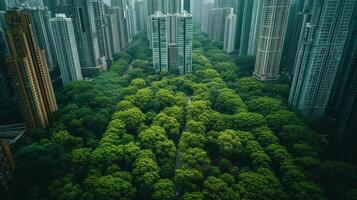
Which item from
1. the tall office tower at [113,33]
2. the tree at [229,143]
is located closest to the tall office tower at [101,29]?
the tall office tower at [113,33]

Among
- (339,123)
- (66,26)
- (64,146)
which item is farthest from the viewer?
(66,26)

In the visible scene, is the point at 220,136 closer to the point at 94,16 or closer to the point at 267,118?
the point at 267,118

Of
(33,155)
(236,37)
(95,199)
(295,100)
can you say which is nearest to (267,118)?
(295,100)

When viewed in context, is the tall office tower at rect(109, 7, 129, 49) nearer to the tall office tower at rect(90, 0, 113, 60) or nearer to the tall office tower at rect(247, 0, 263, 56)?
the tall office tower at rect(90, 0, 113, 60)

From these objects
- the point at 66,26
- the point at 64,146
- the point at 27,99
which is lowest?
the point at 64,146

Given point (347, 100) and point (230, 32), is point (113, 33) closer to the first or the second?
point (230, 32)

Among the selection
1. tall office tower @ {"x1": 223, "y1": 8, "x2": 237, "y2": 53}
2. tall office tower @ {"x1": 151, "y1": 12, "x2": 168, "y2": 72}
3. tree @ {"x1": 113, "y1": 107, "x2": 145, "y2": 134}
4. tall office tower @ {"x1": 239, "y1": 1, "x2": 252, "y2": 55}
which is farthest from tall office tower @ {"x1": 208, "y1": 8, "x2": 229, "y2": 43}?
tree @ {"x1": 113, "y1": 107, "x2": 145, "y2": 134}
